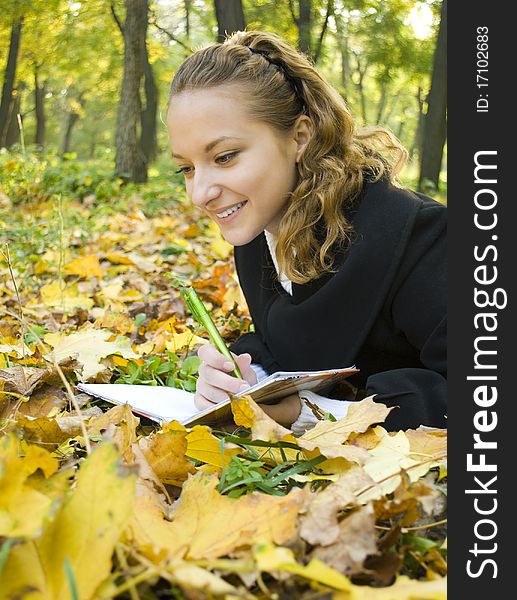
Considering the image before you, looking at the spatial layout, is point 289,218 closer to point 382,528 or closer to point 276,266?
point 276,266

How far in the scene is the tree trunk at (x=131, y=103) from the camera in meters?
9.37

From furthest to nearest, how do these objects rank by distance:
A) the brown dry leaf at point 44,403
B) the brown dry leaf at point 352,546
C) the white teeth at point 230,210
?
the white teeth at point 230,210
the brown dry leaf at point 44,403
the brown dry leaf at point 352,546

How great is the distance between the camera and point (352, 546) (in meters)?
0.86

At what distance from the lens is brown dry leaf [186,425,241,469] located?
1.28 m

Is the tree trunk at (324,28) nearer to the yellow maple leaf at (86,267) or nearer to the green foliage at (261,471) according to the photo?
the yellow maple leaf at (86,267)

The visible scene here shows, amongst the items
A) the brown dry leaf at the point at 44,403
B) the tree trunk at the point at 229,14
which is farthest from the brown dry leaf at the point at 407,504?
the tree trunk at the point at 229,14

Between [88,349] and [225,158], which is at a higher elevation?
[225,158]

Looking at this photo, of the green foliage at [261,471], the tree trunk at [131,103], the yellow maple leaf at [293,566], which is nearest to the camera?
the yellow maple leaf at [293,566]

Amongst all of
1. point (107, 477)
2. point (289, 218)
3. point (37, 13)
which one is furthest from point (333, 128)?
point (37, 13)

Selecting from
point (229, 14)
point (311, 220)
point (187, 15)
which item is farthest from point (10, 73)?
point (311, 220)

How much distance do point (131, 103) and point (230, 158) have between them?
7874 millimetres

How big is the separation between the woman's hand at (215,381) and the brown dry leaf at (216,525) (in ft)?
2.55

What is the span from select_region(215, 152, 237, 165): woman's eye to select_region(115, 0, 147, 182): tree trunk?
749 centimetres

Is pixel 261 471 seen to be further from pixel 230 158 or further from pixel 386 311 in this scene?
pixel 230 158
